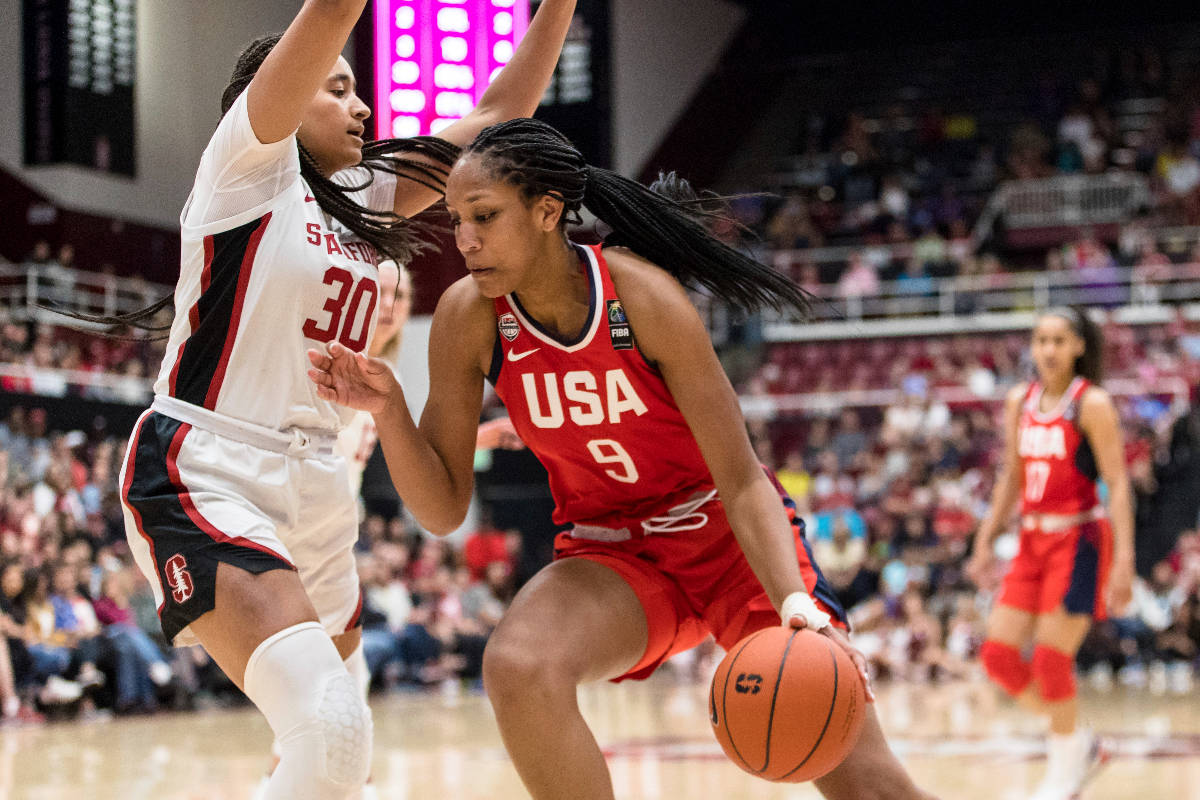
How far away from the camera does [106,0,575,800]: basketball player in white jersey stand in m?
2.60

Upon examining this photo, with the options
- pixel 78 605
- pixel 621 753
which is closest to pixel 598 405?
pixel 621 753

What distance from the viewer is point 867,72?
22.3 metres

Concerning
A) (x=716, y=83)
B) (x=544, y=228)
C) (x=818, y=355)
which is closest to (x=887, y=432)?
(x=818, y=355)

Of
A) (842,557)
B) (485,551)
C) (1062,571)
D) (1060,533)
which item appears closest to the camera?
(1062,571)

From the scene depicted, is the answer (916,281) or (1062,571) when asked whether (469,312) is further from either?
(916,281)

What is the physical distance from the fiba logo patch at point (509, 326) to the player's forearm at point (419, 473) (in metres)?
0.27

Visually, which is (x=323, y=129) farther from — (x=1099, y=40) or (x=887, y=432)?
(x=1099, y=40)

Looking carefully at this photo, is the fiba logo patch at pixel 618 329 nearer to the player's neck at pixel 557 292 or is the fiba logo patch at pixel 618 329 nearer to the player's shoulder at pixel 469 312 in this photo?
the player's neck at pixel 557 292

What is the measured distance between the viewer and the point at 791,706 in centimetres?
274

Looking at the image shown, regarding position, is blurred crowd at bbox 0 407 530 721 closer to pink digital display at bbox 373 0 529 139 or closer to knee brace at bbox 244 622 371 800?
pink digital display at bbox 373 0 529 139

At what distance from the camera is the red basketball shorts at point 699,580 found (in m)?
3.25

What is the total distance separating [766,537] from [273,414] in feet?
3.50

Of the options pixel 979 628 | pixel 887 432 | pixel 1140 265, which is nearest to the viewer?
pixel 979 628

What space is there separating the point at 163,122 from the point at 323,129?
4.80 meters
